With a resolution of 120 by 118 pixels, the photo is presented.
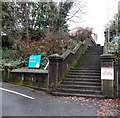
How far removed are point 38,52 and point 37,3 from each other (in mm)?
11195

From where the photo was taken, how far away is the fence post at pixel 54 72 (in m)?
6.81

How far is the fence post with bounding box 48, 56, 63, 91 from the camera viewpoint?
681 centimetres

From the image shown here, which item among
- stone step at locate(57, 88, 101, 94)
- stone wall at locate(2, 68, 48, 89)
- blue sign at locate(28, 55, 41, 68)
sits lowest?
stone step at locate(57, 88, 101, 94)

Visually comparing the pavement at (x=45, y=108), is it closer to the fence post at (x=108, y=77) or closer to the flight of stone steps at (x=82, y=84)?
the flight of stone steps at (x=82, y=84)

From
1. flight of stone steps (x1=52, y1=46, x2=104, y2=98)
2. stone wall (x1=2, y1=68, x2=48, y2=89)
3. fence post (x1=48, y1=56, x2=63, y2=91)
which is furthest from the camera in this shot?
stone wall (x1=2, y1=68, x2=48, y2=89)

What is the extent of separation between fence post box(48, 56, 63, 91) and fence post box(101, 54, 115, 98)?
8.03 feet

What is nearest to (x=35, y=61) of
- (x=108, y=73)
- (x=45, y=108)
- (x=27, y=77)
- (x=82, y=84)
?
(x=27, y=77)

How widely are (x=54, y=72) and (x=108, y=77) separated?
2.89 meters

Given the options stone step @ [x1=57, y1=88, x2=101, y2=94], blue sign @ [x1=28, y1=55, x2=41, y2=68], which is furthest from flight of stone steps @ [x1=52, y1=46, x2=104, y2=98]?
blue sign @ [x1=28, y1=55, x2=41, y2=68]

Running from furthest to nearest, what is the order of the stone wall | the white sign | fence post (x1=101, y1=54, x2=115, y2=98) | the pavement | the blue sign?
the blue sign < the stone wall < the white sign < fence post (x1=101, y1=54, x2=115, y2=98) < the pavement

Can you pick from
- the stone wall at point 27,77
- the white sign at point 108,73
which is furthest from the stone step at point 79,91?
the stone wall at point 27,77

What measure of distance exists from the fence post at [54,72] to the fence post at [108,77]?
245 centimetres

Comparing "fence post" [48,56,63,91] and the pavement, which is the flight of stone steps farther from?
the pavement

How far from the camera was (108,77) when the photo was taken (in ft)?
20.0
